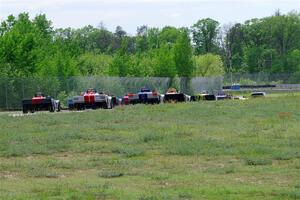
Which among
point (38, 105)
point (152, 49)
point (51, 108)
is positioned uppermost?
point (152, 49)

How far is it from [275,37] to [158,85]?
8212cm

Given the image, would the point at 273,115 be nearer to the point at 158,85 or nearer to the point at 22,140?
the point at 22,140

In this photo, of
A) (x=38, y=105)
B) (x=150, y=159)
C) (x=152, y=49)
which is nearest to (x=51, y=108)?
(x=38, y=105)

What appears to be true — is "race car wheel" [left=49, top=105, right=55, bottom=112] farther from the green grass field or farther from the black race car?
the green grass field

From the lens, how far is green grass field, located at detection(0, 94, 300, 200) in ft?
35.2

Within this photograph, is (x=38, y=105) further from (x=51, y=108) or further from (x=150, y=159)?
(x=150, y=159)

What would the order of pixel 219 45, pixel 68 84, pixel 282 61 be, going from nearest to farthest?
1. pixel 68 84
2. pixel 282 61
3. pixel 219 45

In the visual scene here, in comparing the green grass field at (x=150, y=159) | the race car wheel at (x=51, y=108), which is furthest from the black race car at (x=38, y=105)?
the green grass field at (x=150, y=159)

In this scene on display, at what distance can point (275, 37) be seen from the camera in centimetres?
14412

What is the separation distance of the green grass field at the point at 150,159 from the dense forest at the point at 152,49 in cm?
2994

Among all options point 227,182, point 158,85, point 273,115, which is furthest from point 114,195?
point 158,85

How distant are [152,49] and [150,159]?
85.8m

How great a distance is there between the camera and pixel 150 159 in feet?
49.6

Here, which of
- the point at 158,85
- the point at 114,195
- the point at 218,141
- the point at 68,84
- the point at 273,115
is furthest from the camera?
the point at 158,85
